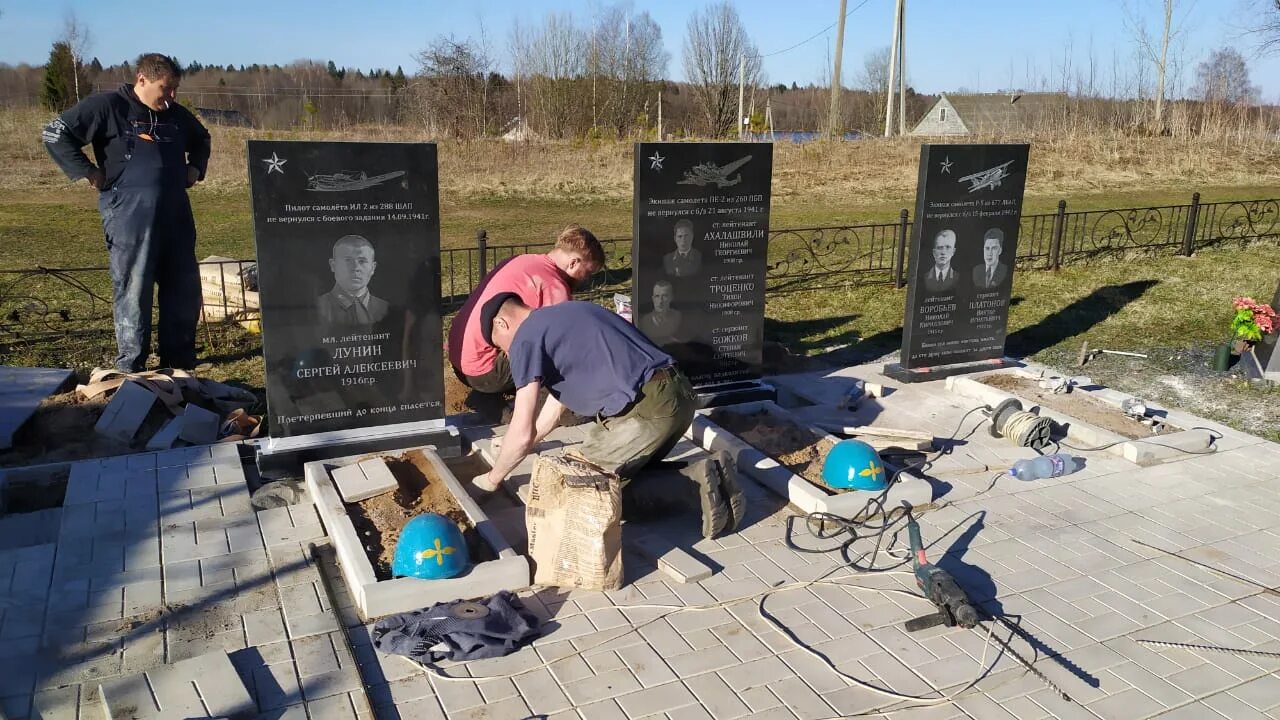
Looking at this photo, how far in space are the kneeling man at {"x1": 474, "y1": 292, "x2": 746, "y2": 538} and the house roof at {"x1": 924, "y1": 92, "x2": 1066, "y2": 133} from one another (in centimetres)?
3296

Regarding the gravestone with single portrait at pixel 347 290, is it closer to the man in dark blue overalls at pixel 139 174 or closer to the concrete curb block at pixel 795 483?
the concrete curb block at pixel 795 483

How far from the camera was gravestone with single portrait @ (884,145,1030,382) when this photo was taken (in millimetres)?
7391

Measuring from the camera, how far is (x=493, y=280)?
620cm

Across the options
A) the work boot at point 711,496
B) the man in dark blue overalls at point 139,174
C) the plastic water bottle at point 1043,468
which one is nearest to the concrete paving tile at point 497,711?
the work boot at point 711,496

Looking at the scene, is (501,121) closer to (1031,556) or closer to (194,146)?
(194,146)

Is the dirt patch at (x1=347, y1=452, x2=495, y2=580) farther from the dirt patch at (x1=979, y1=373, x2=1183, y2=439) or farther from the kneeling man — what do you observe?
the dirt patch at (x1=979, y1=373, x2=1183, y2=439)

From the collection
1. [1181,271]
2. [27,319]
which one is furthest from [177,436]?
[1181,271]

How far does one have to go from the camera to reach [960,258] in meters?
7.68

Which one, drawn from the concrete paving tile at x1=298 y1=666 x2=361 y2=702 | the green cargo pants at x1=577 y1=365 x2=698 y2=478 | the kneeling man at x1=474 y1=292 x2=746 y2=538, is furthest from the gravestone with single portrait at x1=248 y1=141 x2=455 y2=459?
the concrete paving tile at x1=298 y1=666 x2=361 y2=702

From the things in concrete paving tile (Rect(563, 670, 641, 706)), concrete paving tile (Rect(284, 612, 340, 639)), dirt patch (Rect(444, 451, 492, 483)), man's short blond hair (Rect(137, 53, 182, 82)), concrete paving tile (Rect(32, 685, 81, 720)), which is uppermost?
man's short blond hair (Rect(137, 53, 182, 82))

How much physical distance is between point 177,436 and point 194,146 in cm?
227

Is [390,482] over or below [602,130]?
below

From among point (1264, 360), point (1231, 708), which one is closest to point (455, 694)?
point (1231, 708)

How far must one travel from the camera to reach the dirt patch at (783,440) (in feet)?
19.1
